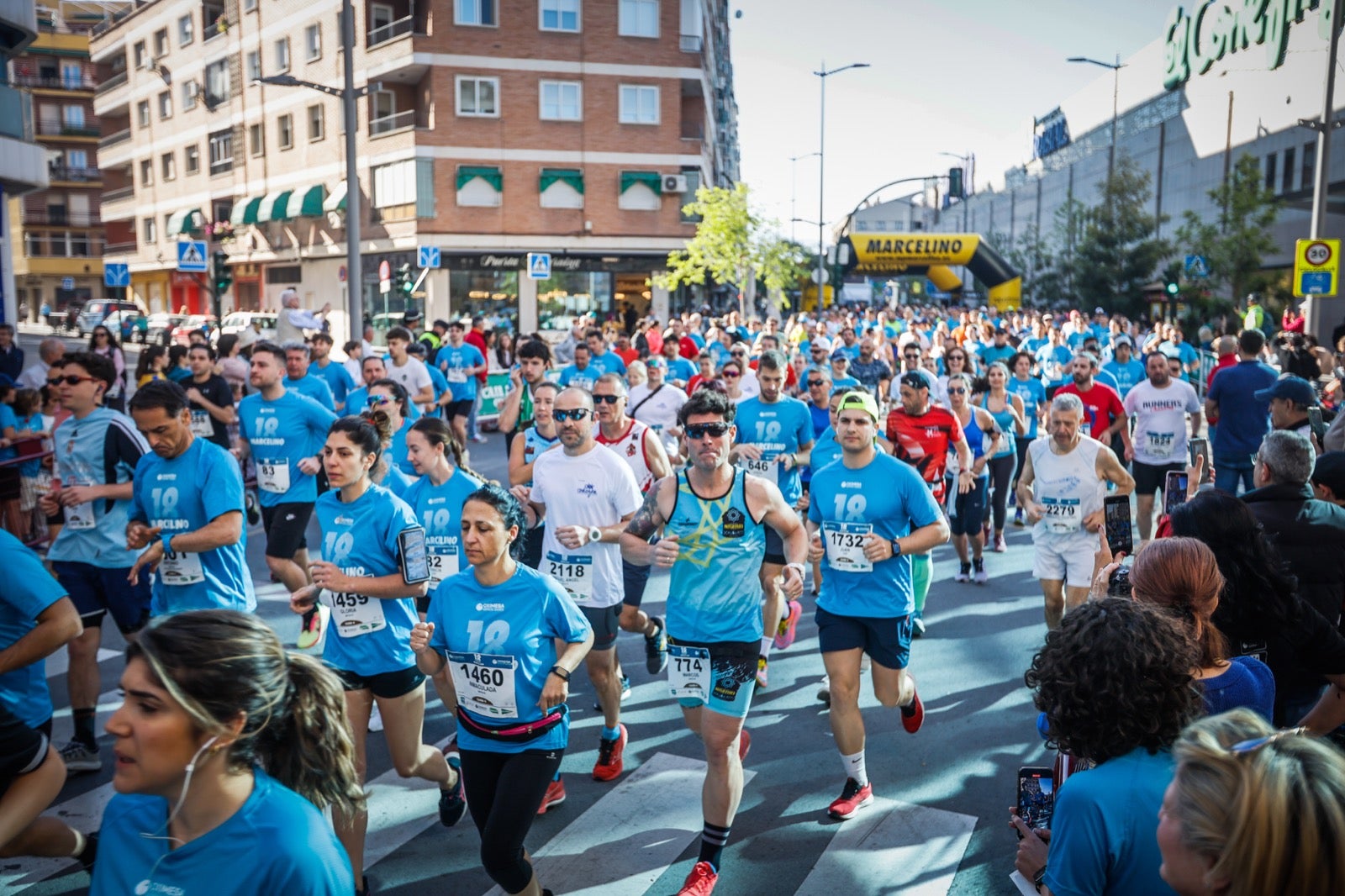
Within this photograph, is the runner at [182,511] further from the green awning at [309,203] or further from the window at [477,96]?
the green awning at [309,203]

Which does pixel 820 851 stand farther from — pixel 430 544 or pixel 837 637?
pixel 430 544

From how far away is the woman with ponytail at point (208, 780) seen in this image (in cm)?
228

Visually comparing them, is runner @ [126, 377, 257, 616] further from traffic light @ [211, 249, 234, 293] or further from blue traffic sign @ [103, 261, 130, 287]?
traffic light @ [211, 249, 234, 293]

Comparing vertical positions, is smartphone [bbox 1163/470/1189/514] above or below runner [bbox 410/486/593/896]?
above

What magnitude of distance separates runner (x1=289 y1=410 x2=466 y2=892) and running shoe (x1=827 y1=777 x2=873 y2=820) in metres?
1.82

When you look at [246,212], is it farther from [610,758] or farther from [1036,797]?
[1036,797]

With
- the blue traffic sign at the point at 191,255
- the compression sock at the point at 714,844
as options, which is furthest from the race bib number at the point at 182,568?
the blue traffic sign at the point at 191,255

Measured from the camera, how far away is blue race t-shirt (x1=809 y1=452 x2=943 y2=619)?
552 cm

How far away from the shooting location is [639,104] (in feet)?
127

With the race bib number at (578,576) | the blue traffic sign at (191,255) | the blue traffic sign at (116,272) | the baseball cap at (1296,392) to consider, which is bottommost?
the race bib number at (578,576)

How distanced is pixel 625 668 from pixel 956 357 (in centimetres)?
554

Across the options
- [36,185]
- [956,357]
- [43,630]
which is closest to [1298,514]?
[43,630]

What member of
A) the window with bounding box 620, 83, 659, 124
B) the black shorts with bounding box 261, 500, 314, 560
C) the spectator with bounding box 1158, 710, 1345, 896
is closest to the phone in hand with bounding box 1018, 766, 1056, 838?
the spectator with bounding box 1158, 710, 1345, 896

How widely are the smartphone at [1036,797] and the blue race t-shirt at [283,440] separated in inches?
255
